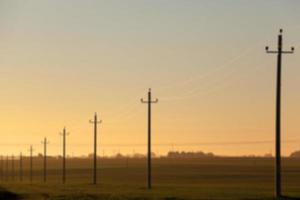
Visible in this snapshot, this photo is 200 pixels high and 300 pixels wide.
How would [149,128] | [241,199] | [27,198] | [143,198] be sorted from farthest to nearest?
[149,128]
[27,198]
[143,198]
[241,199]

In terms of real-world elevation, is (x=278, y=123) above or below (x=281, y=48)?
below

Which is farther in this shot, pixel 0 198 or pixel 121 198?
pixel 0 198

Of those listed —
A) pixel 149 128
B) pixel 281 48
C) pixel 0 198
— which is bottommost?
pixel 0 198

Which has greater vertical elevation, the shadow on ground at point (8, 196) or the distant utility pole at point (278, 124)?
the distant utility pole at point (278, 124)

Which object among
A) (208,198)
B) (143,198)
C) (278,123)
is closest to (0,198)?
(143,198)

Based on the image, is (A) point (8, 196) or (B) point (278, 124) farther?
(A) point (8, 196)

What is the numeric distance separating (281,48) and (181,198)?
11075 mm

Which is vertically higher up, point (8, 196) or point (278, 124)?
point (278, 124)

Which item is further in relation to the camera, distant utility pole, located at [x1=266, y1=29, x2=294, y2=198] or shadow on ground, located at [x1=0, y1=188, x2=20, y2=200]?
shadow on ground, located at [x1=0, y1=188, x2=20, y2=200]

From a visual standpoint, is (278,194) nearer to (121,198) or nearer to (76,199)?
(121,198)

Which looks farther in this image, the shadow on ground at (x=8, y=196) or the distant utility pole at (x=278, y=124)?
the shadow on ground at (x=8, y=196)

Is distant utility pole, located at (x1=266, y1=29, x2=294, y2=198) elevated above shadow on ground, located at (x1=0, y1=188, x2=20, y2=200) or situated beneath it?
elevated above

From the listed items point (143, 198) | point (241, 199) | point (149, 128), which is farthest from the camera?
point (149, 128)

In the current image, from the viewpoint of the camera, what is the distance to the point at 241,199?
1793 inches
